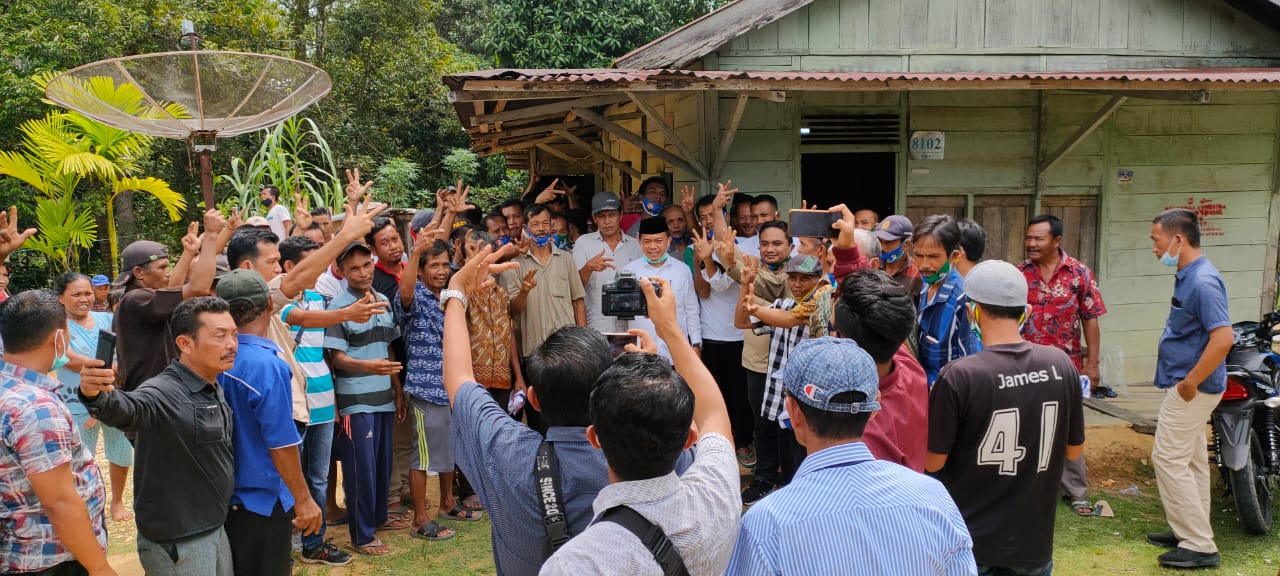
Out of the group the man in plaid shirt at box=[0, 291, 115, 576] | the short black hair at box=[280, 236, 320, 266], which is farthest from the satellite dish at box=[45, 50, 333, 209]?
the man in plaid shirt at box=[0, 291, 115, 576]

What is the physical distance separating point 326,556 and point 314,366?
1085 mm

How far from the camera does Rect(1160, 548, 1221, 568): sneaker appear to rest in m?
4.46

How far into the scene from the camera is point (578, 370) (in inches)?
79.6

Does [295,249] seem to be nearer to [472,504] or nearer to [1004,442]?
[472,504]

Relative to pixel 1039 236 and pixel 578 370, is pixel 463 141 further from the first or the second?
pixel 578 370

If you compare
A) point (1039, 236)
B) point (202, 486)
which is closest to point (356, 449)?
point (202, 486)

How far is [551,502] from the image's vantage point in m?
1.94

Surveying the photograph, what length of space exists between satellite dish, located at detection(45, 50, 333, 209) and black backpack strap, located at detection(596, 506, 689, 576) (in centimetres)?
417

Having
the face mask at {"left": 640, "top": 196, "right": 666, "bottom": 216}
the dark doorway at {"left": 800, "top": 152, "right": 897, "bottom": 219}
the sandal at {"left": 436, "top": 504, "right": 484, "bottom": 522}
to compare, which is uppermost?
the dark doorway at {"left": 800, "top": 152, "right": 897, "bottom": 219}

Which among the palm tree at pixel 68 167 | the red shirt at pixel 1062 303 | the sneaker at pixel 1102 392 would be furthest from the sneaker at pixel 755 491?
the palm tree at pixel 68 167

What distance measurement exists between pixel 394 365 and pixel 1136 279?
22.6 feet

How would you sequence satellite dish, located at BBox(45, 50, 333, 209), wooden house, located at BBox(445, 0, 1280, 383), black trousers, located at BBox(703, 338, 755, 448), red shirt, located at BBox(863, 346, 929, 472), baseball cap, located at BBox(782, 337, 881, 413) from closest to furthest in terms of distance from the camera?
baseball cap, located at BBox(782, 337, 881, 413) < red shirt, located at BBox(863, 346, 929, 472) < satellite dish, located at BBox(45, 50, 333, 209) < black trousers, located at BBox(703, 338, 755, 448) < wooden house, located at BBox(445, 0, 1280, 383)

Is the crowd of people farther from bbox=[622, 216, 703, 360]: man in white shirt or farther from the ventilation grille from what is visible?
the ventilation grille

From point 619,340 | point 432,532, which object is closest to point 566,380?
point 619,340
